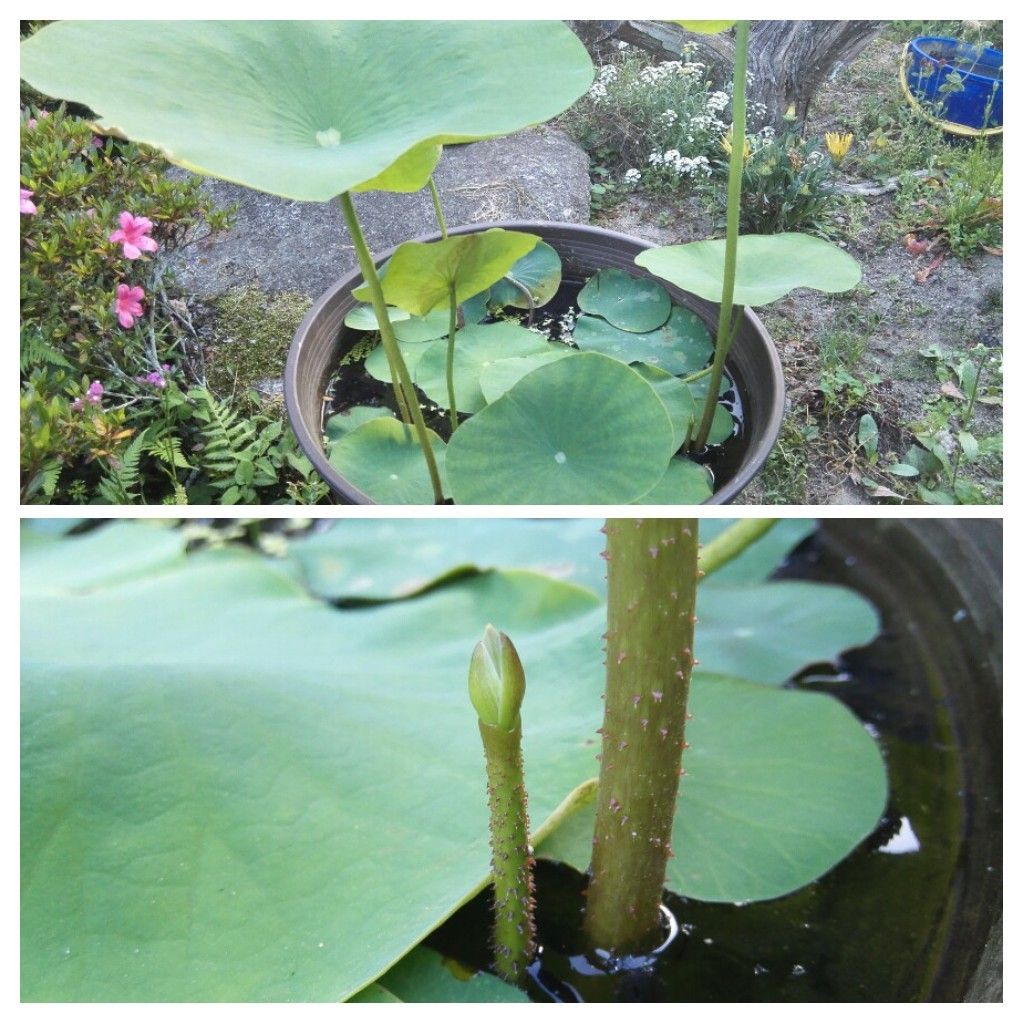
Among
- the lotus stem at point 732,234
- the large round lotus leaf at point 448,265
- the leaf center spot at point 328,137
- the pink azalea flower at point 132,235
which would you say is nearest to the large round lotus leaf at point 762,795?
the lotus stem at point 732,234

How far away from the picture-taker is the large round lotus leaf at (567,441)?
71cm

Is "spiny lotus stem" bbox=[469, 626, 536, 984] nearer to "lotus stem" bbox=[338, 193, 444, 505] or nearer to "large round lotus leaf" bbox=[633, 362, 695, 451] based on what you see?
"lotus stem" bbox=[338, 193, 444, 505]

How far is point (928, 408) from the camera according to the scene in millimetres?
979

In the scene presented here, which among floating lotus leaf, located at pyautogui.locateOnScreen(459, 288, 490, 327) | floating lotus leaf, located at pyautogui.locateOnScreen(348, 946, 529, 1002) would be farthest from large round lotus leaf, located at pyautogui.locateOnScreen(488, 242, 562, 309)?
floating lotus leaf, located at pyautogui.locateOnScreen(348, 946, 529, 1002)

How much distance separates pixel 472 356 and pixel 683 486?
0.86 feet

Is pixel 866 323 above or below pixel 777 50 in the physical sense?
below

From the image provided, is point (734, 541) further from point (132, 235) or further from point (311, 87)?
point (132, 235)

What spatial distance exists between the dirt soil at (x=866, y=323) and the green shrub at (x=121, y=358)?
0.49 m

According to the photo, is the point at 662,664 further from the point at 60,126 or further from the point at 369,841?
the point at 60,126

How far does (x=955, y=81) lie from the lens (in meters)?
0.99

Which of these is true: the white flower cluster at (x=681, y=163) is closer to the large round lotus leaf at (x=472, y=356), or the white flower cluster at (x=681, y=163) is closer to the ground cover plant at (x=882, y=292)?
the ground cover plant at (x=882, y=292)

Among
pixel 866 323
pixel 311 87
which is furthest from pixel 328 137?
pixel 866 323

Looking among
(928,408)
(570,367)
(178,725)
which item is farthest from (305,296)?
(928,408)

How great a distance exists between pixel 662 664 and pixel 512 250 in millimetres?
364
